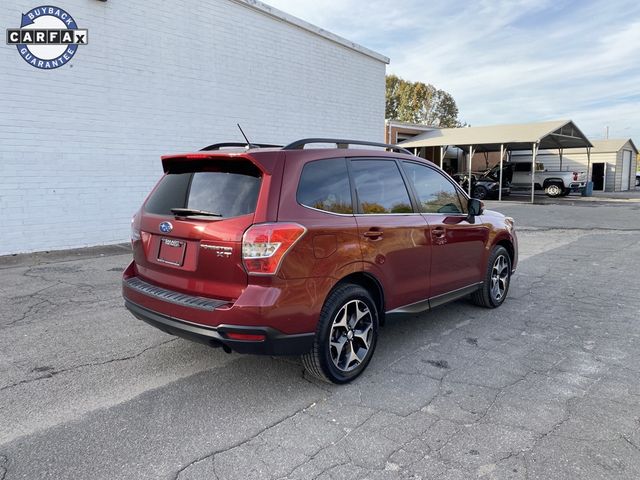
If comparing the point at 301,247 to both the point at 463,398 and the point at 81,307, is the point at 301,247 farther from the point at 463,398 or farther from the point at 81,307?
the point at 81,307

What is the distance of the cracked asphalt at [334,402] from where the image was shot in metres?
2.60

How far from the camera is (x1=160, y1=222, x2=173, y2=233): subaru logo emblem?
3.43 metres

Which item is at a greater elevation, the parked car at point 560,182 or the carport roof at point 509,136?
the carport roof at point 509,136

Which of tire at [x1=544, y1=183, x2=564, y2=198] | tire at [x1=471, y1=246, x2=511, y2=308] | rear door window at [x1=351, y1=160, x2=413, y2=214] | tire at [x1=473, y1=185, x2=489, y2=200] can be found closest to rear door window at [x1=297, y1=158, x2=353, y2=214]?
rear door window at [x1=351, y1=160, x2=413, y2=214]

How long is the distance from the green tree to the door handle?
5256cm

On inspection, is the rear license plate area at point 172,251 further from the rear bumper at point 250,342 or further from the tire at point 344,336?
the tire at point 344,336

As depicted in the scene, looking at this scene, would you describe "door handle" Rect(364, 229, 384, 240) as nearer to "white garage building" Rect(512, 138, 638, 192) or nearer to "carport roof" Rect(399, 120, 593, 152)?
"carport roof" Rect(399, 120, 593, 152)

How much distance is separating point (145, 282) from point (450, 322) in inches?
123

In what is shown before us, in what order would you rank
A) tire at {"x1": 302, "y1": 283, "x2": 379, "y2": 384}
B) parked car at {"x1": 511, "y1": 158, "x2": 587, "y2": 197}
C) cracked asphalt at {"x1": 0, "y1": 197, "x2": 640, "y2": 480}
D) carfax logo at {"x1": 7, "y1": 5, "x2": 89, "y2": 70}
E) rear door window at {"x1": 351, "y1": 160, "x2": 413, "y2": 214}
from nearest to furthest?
cracked asphalt at {"x1": 0, "y1": 197, "x2": 640, "y2": 480}
tire at {"x1": 302, "y1": 283, "x2": 379, "y2": 384}
rear door window at {"x1": 351, "y1": 160, "x2": 413, "y2": 214}
carfax logo at {"x1": 7, "y1": 5, "x2": 89, "y2": 70}
parked car at {"x1": 511, "y1": 158, "x2": 587, "y2": 197}

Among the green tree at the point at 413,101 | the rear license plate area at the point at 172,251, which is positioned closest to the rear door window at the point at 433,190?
the rear license plate area at the point at 172,251

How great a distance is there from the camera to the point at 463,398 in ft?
10.9

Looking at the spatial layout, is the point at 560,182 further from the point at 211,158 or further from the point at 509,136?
the point at 211,158

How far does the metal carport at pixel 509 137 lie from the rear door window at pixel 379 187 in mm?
19911

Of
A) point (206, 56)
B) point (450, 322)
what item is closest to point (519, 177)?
point (206, 56)
